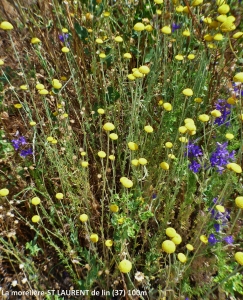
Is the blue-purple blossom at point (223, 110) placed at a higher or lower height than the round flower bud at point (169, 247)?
higher

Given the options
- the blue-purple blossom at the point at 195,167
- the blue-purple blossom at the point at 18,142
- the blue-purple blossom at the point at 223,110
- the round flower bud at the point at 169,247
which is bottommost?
the round flower bud at the point at 169,247

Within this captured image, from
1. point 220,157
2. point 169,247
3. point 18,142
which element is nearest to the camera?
point 169,247

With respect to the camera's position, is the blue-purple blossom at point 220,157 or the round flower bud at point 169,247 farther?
the blue-purple blossom at point 220,157

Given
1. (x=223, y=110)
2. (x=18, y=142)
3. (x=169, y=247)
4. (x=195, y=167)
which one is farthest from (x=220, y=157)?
(x=18, y=142)

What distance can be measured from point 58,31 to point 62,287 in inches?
75.3

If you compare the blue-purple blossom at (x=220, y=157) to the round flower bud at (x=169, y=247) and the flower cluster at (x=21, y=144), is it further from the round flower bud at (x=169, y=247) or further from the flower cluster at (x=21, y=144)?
the flower cluster at (x=21, y=144)

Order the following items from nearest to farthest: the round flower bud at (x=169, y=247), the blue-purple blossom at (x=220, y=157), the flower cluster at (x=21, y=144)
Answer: the round flower bud at (x=169, y=247), the blue-purple blossom at (x=220, y=157), the flower cluster at (x=21, y=144)

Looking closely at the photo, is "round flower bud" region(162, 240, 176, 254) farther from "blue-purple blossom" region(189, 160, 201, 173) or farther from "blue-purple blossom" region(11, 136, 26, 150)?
"blue-purple blossom" region(11, 136, 26, 150)

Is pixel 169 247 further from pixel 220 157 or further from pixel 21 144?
pixel 21 144

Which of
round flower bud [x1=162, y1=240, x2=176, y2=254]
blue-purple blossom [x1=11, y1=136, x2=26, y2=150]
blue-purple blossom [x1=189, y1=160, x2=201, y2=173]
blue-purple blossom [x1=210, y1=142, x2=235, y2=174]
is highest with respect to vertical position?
blue-purple blossom [x1=11, y1=136, x2=26, y2=150]

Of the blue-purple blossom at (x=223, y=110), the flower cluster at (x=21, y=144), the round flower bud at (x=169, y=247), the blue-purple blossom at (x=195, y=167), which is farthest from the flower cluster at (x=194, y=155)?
the flower cluster at (x=21, y=144)

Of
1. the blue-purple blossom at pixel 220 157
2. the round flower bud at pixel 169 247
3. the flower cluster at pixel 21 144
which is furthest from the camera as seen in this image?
the flower cluster at pixel 21 144

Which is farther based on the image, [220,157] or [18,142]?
[18,142]

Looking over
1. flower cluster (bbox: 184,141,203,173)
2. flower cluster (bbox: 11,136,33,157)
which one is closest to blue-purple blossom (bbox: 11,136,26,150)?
flower cluster (bbox: 11,136,33,157)
